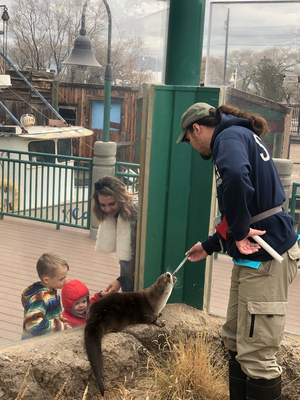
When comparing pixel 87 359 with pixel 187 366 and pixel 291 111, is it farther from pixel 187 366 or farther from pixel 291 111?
pixel 291 111

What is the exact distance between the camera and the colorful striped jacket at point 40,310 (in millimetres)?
3375

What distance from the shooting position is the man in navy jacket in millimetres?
2509

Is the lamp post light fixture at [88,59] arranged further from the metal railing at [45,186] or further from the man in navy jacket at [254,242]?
the man in navy jacket at [254,242]

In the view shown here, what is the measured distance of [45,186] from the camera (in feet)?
10.8

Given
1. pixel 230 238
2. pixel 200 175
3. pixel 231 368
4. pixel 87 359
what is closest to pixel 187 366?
pixel 231 368

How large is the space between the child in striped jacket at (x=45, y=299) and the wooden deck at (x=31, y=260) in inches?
1.6

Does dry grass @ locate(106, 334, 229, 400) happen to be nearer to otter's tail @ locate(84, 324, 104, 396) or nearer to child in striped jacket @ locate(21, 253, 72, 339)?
otter's tail @ locate(84, 324, 104, 396)

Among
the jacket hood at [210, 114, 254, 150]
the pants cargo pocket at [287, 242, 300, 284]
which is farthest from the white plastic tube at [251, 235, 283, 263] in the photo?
the jacket hood at [210, 114, 254, 150]

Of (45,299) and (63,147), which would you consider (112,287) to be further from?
(63,147)

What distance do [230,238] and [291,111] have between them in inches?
48.6

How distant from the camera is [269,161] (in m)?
2.58

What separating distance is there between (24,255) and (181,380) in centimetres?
142

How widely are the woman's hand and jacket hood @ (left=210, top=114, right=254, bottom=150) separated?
1568mm

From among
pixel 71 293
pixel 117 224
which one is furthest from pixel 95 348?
pixel 117 224
